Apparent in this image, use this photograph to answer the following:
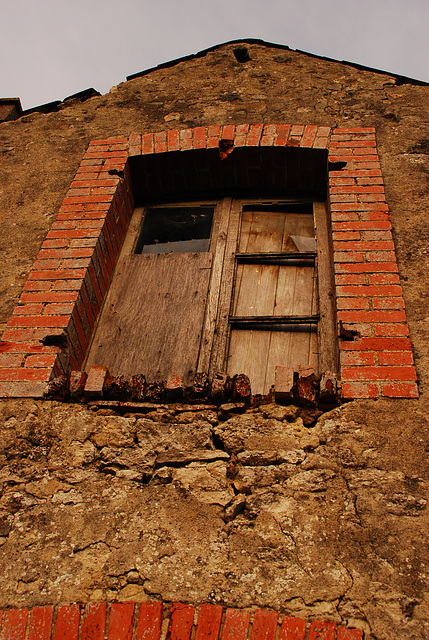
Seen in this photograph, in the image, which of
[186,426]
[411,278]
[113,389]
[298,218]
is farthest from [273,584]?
[298,218]

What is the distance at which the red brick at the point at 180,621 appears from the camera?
1.81 metres

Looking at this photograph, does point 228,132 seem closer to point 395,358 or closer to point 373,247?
point 373,247

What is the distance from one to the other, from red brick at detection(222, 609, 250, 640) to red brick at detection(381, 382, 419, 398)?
3.26ft

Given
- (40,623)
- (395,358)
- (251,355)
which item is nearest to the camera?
(40,623)

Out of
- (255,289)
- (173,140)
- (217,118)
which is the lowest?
(255,289)

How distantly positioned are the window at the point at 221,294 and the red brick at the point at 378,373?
324 mm

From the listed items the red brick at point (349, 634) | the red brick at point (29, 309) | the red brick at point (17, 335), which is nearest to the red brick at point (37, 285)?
the red brick at point (29, 309)

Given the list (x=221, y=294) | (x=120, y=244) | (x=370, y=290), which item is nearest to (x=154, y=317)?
(x=221, y=294)

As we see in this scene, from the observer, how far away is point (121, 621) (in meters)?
1.85

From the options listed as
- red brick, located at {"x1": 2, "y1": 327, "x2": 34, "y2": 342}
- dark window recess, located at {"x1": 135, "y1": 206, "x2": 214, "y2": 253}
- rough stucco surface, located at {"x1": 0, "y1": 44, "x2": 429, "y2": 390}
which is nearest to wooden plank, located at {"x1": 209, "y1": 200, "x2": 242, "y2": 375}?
dark window recess, located at {"x1": 135, "y1": 206, "x2": 214, "y2": 253}

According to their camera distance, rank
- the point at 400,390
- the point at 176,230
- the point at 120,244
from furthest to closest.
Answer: the point at 176,230
the point at 120,244
the point at 400,390

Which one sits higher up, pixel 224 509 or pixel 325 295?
pixel 325 295

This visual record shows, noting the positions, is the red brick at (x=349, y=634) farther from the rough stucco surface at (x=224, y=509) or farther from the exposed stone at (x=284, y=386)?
the exposed stone at (x=284, y=386)

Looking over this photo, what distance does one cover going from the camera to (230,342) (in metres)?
3.02
